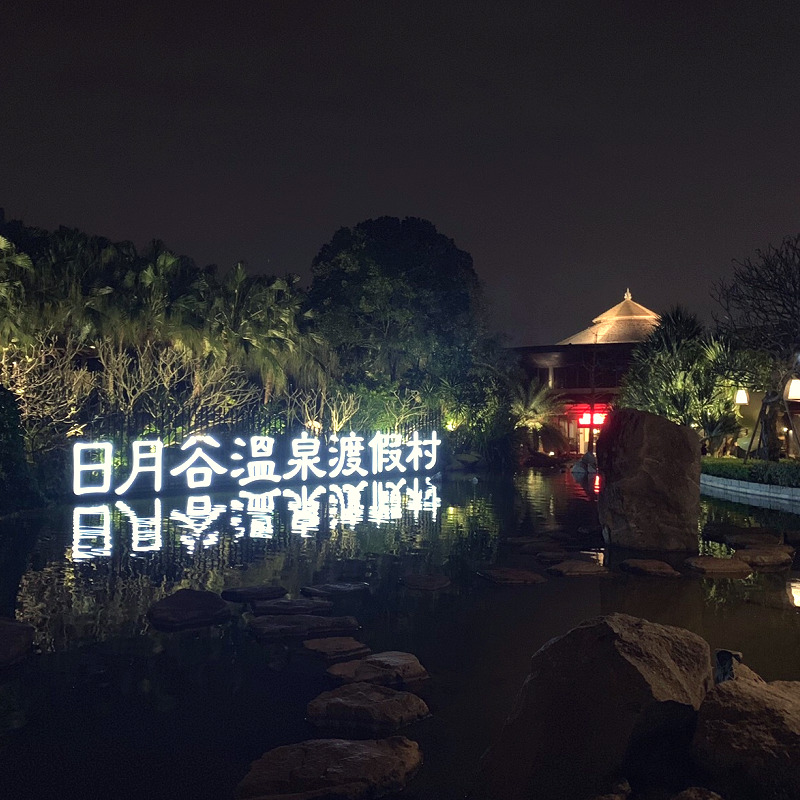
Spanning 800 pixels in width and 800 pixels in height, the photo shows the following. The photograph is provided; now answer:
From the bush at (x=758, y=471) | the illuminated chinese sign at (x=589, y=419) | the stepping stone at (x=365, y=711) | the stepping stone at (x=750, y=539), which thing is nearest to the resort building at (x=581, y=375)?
the illuminated chinese sign at (x=589, y=419)

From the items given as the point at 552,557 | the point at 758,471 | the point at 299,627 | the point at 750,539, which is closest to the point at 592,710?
the point at 299,627

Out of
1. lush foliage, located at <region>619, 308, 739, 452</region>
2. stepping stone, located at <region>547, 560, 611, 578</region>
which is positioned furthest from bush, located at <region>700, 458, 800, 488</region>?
stepping stone, located at <region>547, 560, 611, 578</region>

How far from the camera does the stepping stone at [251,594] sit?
878 cm

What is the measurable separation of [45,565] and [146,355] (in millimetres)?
13930

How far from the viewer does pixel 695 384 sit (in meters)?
31.6

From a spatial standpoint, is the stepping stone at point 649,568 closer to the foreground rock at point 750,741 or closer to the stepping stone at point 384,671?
the stepping stone at point 384,671

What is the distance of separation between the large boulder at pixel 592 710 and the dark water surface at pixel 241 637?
35 cm

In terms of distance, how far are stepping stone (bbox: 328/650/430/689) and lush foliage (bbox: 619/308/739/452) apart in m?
A: 25.8

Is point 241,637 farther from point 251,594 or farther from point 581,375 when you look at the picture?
point 581,375

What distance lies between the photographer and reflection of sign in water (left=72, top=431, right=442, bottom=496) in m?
19.2

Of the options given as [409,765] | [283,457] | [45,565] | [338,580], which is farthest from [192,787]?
[283,457]

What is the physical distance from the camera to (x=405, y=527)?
15.0m

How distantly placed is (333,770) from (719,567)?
7.71 metres

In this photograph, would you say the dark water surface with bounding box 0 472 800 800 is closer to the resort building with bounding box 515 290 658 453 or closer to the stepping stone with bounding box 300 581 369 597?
the stepping stone with bounding box 300 581 369 597
